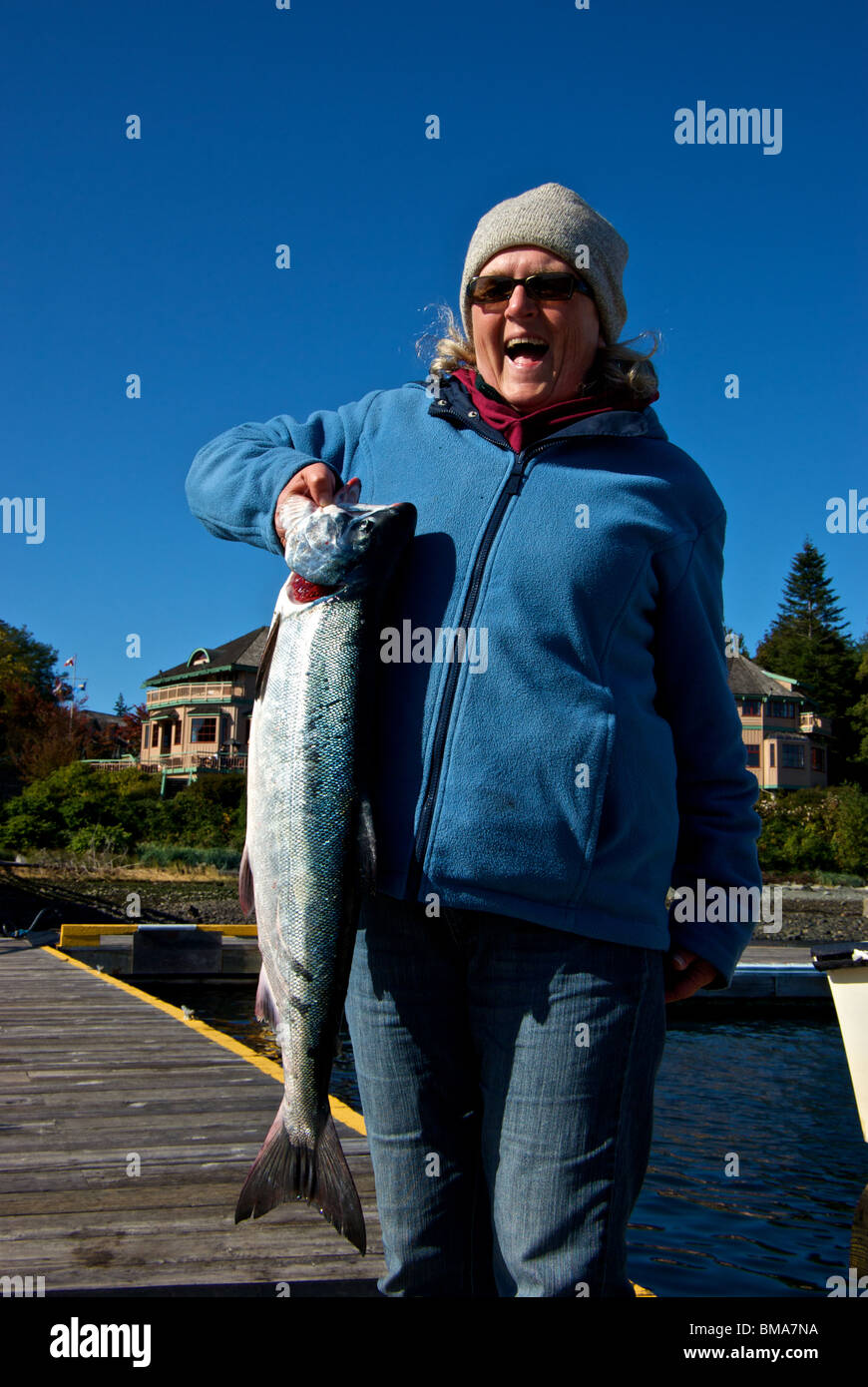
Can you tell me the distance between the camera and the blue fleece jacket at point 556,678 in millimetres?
2168

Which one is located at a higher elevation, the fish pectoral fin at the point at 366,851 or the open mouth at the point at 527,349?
the open mouth at the point at 527,349

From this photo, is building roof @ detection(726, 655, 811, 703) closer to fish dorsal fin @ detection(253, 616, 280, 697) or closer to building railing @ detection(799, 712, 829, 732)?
building railing @ detection(799, 712, 829, 732)

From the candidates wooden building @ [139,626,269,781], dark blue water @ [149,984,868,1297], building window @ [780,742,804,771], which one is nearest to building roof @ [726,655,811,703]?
building window @ [780,742,804,771]

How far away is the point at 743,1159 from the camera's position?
1022cm

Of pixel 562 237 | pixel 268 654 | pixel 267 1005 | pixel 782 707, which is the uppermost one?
pixel 782 707

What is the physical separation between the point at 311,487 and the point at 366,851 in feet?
2.73

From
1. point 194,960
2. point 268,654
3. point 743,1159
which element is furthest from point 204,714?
point 268,654

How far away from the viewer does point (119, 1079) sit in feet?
22.6

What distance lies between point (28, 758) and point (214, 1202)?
49869 millimetres

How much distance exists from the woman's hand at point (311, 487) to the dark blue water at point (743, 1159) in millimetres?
7008

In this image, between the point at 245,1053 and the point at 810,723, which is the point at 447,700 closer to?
the point at 245,1053

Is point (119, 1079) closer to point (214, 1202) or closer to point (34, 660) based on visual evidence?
point (214, 1202)

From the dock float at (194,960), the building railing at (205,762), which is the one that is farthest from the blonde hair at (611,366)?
the building railing at (205,762)

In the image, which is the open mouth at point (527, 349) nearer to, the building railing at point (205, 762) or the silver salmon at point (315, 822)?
the silver salmon at point (315, 822)
